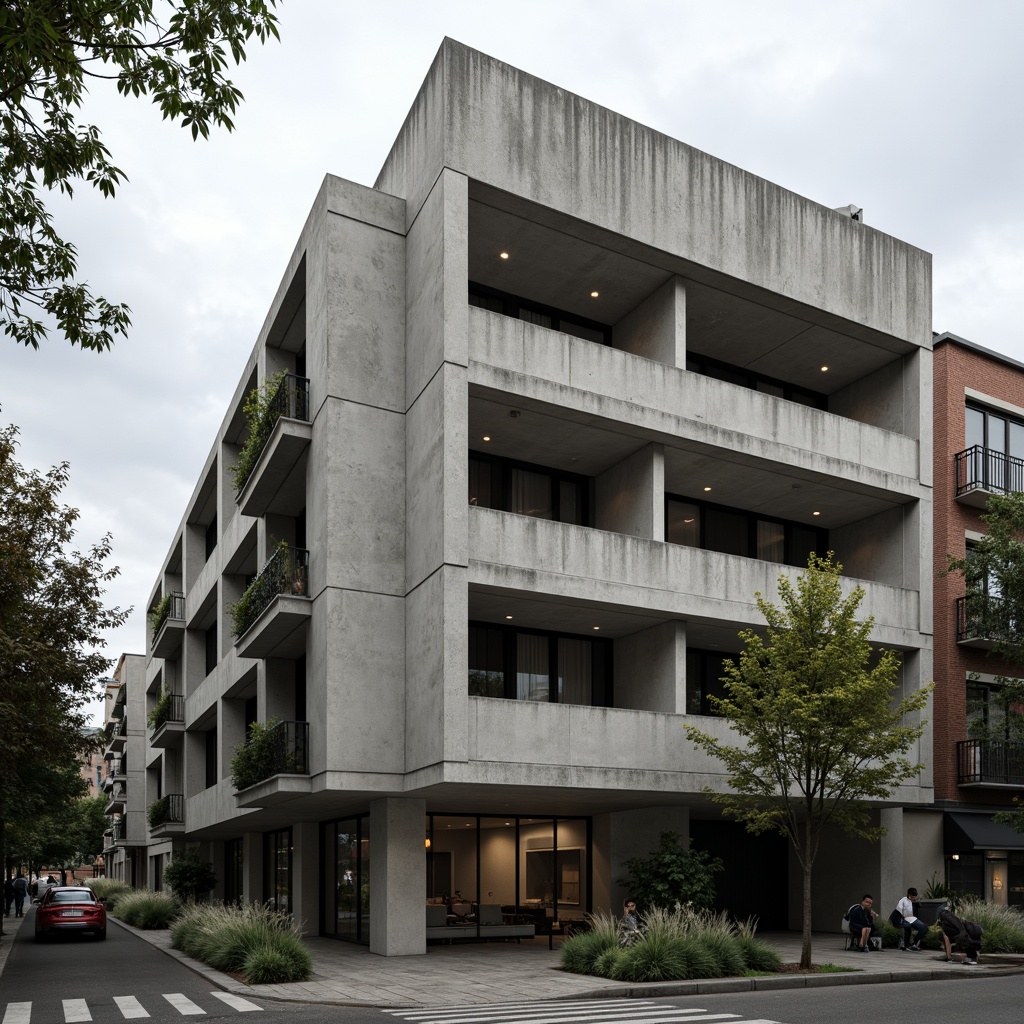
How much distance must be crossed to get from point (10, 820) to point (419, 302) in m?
27.7

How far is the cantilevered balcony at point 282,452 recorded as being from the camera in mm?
24781

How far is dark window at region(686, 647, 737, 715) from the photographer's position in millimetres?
28016

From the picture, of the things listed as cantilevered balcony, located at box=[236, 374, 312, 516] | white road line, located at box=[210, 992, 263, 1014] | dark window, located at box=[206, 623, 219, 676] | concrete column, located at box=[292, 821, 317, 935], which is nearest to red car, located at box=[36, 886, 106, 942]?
concrete column, located at box=[292, 821, 317, 935]

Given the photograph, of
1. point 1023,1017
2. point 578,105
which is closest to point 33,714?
point 578,105

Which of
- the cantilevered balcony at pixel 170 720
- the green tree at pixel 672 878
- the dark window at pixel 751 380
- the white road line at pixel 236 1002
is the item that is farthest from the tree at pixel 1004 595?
the cantilevered balcony at pixel 170 720

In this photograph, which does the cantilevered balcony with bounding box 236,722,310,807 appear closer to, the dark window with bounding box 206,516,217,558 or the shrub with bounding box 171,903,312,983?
the shrub with bounding box 171,903,312,983

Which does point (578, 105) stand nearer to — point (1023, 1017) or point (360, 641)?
point (360, 641)

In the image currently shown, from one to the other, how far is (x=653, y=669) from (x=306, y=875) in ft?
36.4

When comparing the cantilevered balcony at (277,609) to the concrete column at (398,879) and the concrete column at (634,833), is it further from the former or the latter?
the concrete column at (634,833)

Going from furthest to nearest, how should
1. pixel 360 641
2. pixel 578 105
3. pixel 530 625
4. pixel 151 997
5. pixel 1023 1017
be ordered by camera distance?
pixel 530 625
pixel 578 105
pixel 360 641
pixel 151 997
pixel 1023 1017

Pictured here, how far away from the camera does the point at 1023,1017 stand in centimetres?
1429

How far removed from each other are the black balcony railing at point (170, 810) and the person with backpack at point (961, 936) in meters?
28.8

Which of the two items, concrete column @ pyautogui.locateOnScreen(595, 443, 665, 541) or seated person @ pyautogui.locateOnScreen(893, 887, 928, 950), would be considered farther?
concrete column @ pyautogui.locateOnScreen(595, 443, 665, 541)

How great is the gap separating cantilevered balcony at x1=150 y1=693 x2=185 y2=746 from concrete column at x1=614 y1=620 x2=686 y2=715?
921 inches
